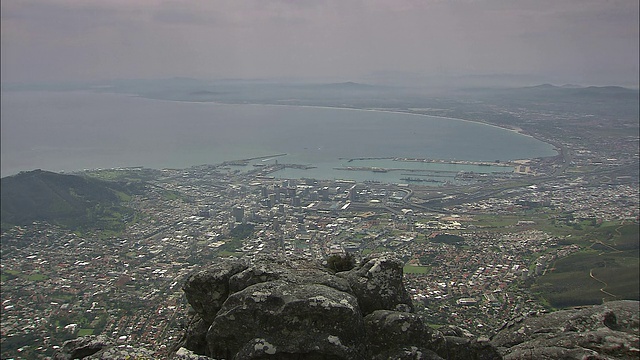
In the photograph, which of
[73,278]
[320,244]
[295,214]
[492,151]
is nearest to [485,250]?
[320,244]

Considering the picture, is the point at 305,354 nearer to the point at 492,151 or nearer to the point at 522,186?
the point at 522,186

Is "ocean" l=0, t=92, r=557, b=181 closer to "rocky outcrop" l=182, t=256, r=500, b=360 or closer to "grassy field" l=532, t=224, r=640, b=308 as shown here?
"grassy field" l=532, t=224, r=640, b=308

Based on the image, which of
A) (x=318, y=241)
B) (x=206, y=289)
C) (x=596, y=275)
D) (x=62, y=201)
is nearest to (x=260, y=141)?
(x=62, y=201)

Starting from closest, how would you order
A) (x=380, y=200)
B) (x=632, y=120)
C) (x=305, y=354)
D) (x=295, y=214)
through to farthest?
(x=305, y=354), (x=295, y=214), (x=380, y=200), (x=632, y=120)

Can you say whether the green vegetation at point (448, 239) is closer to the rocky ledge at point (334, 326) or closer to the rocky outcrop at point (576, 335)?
the rocky outcrop at point (576, 335)

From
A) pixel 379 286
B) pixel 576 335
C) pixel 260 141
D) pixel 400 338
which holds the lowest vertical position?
pixel 260 141

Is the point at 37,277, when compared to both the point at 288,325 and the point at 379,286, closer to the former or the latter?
the point at 379,286
